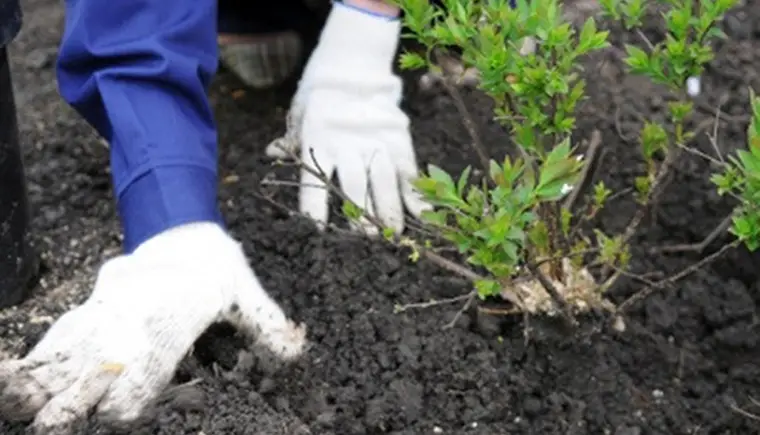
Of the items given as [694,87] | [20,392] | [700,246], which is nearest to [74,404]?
[20,392]

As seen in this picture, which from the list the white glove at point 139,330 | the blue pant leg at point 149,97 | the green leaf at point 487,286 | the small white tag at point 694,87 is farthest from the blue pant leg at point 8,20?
the small white tag at point 694,87

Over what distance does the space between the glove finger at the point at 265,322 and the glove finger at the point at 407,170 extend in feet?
1.25

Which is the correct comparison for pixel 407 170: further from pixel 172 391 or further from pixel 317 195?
pixel 172 391

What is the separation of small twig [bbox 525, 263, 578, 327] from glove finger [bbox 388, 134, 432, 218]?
0.36m

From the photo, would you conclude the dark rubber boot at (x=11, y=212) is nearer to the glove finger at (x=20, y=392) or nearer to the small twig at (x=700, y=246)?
the glove finger at (x=20, y=392)

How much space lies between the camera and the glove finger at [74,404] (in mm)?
1382

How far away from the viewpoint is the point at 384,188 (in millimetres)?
1938

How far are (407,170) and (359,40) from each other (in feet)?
0.75

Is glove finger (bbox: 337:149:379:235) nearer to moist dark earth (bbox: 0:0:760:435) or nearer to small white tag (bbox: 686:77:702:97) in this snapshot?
moist dark earth (bbox: 0:0:760:435)

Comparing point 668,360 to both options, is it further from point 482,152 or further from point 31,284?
point 31,284

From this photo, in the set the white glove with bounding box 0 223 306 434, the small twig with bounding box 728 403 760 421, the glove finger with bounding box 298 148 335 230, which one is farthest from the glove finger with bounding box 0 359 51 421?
the small twig with bounding box 728 403 760 421

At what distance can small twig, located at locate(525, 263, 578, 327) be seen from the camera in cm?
154

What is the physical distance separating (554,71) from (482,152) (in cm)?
33

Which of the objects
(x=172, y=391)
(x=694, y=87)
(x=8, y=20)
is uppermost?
(x=8, y=20)
